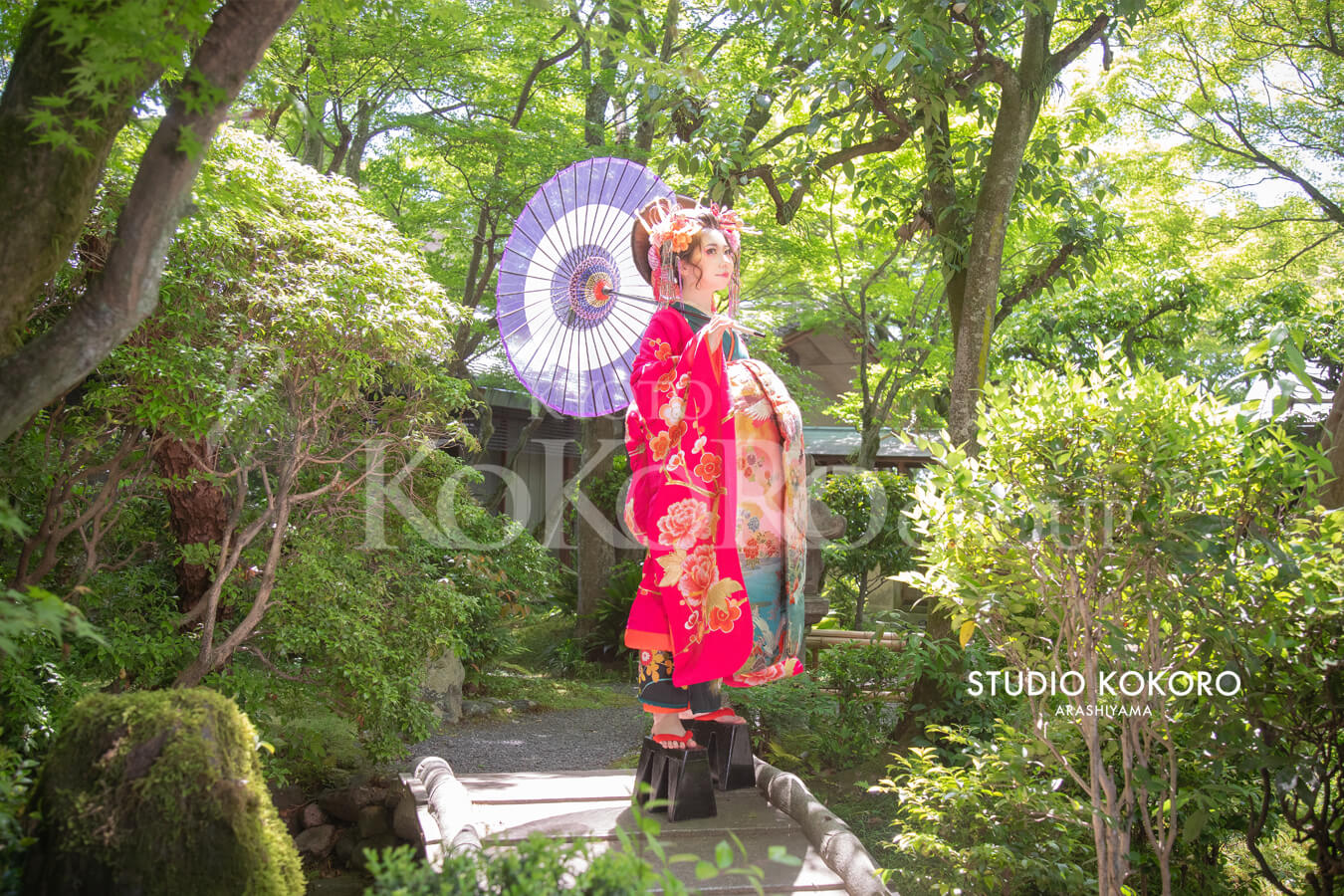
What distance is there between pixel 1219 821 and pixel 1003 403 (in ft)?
7.20

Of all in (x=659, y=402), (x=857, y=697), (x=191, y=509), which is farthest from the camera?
(x=857, y=697)

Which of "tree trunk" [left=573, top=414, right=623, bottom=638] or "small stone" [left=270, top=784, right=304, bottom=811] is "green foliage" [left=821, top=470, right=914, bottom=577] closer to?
"tree trunk" [left=573, top=414, right=623, bottom=638]

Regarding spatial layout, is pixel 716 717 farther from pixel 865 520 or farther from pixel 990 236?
pixel 865 520

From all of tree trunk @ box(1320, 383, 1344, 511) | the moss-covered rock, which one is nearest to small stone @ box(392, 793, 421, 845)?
the moss-covered rock

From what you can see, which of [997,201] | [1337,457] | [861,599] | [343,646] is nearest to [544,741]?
[343,646]

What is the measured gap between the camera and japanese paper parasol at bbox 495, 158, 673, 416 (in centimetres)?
483

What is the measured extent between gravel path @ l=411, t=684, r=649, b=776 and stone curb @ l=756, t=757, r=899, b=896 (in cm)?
254

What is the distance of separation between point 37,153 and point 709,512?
8.97 ft

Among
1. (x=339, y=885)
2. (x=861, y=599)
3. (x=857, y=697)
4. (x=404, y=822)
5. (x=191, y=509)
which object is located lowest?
(x=339, y=885)

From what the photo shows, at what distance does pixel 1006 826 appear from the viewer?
367cm

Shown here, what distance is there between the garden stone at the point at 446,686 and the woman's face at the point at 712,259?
15.9 ft

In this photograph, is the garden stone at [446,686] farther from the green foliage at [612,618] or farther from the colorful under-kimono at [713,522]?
the colorful under-kimono at [713,522]

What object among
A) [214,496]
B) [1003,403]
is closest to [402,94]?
[214,496]

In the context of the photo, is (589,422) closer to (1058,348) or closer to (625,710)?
(625,710)
